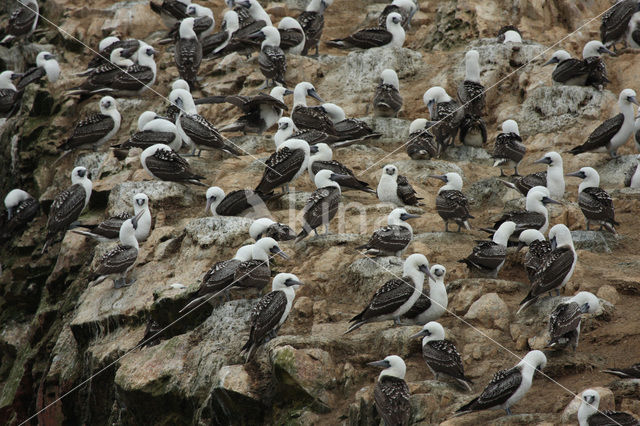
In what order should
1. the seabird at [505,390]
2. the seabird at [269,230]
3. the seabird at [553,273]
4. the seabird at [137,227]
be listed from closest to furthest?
the seabird at [505,390] < the seabird at [553,273] < the seabird at [269,230] < the seabird at [137,227]

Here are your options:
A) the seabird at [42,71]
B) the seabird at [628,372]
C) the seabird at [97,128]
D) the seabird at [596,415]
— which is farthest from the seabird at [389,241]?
the seabird at [42,71]

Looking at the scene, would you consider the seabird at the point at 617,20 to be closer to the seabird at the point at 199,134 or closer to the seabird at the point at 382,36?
the seabird at the point at 382,36

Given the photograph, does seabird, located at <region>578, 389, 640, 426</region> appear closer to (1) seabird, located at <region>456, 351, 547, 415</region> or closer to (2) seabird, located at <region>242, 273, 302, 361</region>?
(1) seabird, located at <region>456, 351, 547, 415</region>

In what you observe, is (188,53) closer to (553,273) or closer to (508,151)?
(508,151)

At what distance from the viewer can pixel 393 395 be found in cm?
1002

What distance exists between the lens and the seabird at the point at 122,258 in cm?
1455

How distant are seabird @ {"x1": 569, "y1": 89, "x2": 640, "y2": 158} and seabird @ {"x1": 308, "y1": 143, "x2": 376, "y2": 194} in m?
4.62

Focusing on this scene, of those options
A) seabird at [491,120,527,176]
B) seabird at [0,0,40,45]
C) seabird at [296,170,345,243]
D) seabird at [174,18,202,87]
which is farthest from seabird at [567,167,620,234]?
seabird at [0,0,40,45]

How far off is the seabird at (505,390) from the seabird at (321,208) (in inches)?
196

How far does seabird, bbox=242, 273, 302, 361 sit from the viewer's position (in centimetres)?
1177

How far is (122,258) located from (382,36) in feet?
33.3

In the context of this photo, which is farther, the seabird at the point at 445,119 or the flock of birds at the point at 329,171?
the seabird at the point at 445,119

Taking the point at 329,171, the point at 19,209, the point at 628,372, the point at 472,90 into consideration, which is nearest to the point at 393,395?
the point at 628,372

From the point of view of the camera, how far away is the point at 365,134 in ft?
61.3
